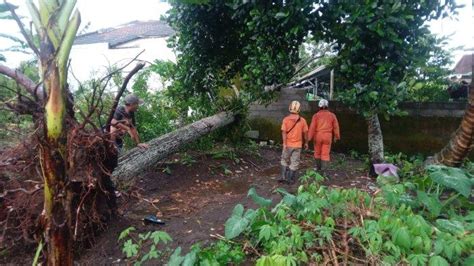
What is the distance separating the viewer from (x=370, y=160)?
21.6 ft

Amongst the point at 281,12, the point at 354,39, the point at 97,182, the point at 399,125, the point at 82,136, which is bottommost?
the point at 399,125

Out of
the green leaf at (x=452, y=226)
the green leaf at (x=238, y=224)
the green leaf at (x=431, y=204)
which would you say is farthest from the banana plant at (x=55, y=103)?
the green leaf at (x=431, y=204)

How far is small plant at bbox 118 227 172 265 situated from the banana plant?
1.01 meters

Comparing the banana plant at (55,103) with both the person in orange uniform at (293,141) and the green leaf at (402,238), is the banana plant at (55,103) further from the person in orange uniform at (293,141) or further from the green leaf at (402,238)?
the person in orange uniform at (293,141)

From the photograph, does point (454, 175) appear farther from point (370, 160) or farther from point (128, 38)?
point (128, 38)

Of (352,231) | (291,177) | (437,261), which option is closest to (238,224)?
(352,231)

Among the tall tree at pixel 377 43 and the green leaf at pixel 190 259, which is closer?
the green leaf at pixel 190 259

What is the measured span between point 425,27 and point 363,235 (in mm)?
4100

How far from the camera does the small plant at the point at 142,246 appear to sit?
2.98 metres

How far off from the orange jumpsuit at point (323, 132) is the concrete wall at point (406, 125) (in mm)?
2124

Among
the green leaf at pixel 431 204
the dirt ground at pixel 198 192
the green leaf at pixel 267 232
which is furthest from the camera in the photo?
the dirt ground at pixel 198 192

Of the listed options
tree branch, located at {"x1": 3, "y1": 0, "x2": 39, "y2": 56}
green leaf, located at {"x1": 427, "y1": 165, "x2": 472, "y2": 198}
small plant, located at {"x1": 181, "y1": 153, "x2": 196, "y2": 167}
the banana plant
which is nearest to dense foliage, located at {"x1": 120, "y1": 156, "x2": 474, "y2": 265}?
green leaf, located at {"x1": 427, "y1": 165, "x2": 472, "y2": 198}

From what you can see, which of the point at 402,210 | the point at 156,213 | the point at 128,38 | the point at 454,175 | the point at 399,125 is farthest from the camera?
the point at 128,38

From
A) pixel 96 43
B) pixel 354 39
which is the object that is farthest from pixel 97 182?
pixel 96 43
